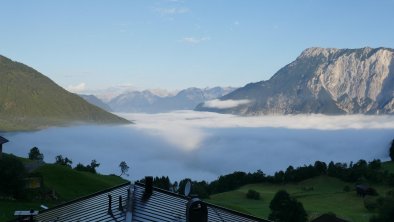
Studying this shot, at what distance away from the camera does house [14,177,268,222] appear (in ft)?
61.2

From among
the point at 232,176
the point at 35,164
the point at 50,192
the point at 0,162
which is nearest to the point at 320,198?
the point at 232,176

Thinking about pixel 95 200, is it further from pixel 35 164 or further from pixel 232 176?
pixel 232 176

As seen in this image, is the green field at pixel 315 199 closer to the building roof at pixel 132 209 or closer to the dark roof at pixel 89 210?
the dark roof at pixel 89 210

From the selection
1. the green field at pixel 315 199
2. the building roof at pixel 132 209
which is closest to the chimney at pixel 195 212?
the building roof at pixel 132 209

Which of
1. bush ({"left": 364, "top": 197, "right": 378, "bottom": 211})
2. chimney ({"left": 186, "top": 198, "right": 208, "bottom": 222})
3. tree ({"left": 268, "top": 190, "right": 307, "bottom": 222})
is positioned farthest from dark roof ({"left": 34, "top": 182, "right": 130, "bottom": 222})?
bush ({"left": 364, "top": 197, "right": 378, "bottom": 211})

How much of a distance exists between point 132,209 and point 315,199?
111646 mm

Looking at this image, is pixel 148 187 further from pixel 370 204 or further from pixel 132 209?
pixel 370 204

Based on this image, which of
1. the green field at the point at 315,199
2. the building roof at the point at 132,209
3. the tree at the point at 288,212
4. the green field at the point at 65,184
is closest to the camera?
the building roof at the point at 132,209

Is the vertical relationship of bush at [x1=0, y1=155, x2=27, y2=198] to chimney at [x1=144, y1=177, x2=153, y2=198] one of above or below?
below

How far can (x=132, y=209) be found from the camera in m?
20.2

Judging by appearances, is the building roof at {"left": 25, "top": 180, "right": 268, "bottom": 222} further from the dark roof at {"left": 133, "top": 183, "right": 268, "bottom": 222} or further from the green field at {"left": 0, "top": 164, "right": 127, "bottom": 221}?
the green field at {"left": 0, "top": 164, "right": 127, "bottom": 221}

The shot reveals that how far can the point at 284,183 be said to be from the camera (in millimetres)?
164625

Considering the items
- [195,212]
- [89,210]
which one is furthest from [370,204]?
[195,212]

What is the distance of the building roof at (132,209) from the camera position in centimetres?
1991
